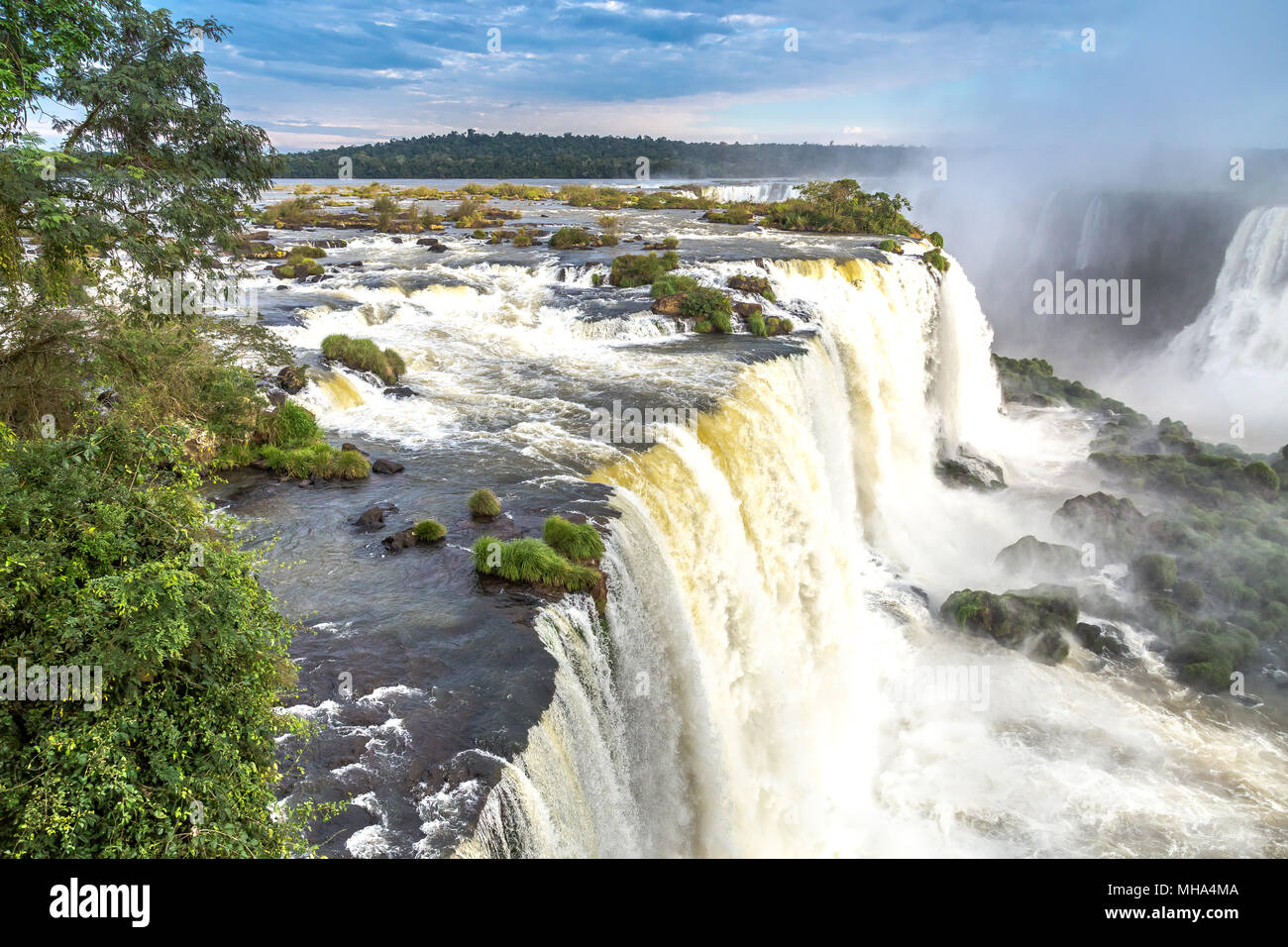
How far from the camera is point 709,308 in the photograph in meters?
25.8


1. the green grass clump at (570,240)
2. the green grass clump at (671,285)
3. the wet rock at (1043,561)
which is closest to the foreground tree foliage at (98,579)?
the green grass clump at (671,285)

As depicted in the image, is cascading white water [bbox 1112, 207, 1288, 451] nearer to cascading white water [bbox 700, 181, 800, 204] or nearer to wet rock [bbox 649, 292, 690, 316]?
wet rock [bbox 649, 292, 690, 316]

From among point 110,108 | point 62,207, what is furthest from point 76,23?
point 62,207

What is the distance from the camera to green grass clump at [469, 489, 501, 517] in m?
13.1

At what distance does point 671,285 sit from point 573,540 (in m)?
17.7

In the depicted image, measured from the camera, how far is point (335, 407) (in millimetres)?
18266

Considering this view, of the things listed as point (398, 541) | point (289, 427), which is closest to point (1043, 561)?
point (398, 541)

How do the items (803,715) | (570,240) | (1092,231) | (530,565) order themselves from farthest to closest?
(1092,231)
(570,240)
(803,715)
(530,565)

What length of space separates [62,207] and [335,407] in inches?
371

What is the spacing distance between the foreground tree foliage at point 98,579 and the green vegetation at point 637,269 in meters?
20.1

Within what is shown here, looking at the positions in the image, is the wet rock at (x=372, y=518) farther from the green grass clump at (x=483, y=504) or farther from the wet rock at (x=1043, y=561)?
the wet rock at (x=1043, y=561)

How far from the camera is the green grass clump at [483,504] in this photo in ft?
42.9

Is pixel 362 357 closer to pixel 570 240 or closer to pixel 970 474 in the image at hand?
pixel 570 240

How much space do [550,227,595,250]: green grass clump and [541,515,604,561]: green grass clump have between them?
27.5 meters
